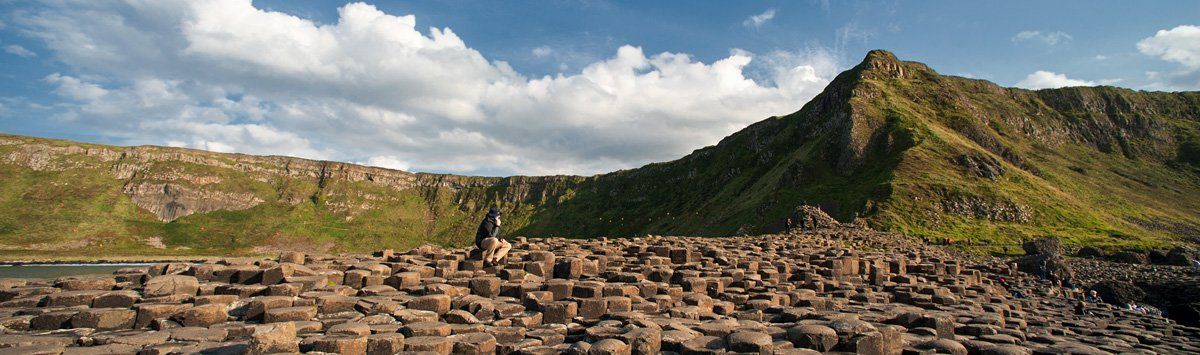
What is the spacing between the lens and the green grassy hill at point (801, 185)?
67.6 m

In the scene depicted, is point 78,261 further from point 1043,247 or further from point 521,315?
point 1043,247

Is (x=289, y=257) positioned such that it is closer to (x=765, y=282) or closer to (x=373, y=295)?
(x=373, y=295)

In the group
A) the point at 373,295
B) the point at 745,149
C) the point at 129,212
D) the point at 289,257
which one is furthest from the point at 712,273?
the point at 129,212

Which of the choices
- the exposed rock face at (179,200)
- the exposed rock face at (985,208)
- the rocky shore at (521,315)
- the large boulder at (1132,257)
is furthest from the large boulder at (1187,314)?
the exposed rock face at (179,200)

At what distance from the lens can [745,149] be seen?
471 ft

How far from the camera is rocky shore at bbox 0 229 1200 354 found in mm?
8094

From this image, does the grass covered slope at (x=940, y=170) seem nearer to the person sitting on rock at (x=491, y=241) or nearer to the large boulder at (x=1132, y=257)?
the large boulder at (x=1132, y=257)

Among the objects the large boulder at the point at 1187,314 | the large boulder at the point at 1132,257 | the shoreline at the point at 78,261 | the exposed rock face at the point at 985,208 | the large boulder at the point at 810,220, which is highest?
the exposed rock face at the point at 985,208

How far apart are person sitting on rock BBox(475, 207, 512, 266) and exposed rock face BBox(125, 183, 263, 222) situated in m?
181

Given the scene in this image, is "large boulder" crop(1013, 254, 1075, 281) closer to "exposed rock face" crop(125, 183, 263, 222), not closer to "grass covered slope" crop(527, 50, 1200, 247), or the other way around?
"grass covered slope" crop(527, 50, 1200, 247)

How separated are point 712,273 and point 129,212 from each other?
608ft

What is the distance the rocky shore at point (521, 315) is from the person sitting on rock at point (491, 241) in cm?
42

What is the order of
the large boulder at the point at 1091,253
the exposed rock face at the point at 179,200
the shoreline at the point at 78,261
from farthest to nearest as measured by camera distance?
the exposed rock face at the point at 179,200 < the shoreline at the point at 78,261 < the large boulder at the point at 1091,253

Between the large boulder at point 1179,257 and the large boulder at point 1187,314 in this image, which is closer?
the large boulder at point 1187,314
